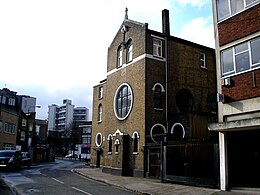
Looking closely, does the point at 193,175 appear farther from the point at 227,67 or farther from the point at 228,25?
the point at 228,25

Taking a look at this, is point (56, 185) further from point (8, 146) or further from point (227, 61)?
point (8, 146)

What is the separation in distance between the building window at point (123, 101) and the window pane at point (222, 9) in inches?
475

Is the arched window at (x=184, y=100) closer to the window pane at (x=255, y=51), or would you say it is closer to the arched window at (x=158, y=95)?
the arched window at (x=158, y=95)

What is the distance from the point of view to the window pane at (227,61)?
50.1 ft

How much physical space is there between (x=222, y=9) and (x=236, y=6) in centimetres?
106

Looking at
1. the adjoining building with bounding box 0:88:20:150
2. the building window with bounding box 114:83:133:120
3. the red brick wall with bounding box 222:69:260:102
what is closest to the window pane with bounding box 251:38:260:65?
the red brick wall with bounding box 222:69:260:102

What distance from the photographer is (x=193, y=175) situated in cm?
1719

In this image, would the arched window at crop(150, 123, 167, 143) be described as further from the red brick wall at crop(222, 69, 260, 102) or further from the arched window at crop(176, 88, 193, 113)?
the red brick wall at crop(222, 69, 260, 102)

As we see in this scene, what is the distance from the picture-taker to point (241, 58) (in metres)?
14.7

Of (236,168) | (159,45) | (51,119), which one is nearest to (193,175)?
(236,168)

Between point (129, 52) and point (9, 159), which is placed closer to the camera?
point (9, 159)

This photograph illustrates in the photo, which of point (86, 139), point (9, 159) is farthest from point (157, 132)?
point (86, 139)

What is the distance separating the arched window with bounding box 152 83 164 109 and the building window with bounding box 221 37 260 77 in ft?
32.3

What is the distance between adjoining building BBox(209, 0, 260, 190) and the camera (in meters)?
13.9
